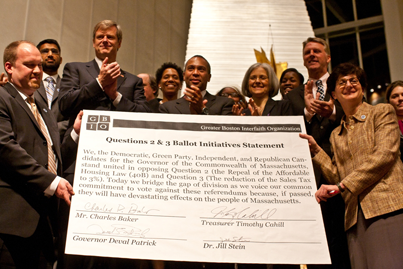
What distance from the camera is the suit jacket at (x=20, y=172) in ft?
6.07

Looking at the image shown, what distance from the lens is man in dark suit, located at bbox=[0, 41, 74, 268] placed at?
6.10 feet

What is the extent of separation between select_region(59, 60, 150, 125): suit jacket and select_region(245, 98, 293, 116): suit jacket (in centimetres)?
92

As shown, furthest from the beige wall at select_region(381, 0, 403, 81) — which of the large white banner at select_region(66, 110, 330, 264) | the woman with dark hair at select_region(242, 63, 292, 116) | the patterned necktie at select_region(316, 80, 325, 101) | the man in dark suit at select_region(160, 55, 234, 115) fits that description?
the large white banner at select_region(66, 110, 330, 264)

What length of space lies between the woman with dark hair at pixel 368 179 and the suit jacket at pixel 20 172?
4.82 feet

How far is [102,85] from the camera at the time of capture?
92.9 inches

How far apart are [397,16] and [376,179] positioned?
725cm

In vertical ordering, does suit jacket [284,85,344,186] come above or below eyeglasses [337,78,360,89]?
below

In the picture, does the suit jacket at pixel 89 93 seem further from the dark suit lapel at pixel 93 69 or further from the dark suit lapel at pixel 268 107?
the dark suit lapel at pixel 268 107

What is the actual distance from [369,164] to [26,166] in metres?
1.79

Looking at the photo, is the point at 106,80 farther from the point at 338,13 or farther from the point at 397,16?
the point at 338,13

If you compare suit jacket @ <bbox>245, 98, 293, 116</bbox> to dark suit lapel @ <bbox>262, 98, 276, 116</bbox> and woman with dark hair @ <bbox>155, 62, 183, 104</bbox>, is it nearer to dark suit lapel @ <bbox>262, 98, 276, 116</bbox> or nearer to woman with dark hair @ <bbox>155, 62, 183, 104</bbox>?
dark suit lapel @ <bbox>262, 98, 276, 116</bbox>

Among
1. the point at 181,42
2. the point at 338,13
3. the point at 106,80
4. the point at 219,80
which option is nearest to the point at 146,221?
the point at 106,80

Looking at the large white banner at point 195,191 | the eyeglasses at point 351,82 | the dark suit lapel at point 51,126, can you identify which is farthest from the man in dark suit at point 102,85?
the eyeglasses at point 351,82

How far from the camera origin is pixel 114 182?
6.34 feet
